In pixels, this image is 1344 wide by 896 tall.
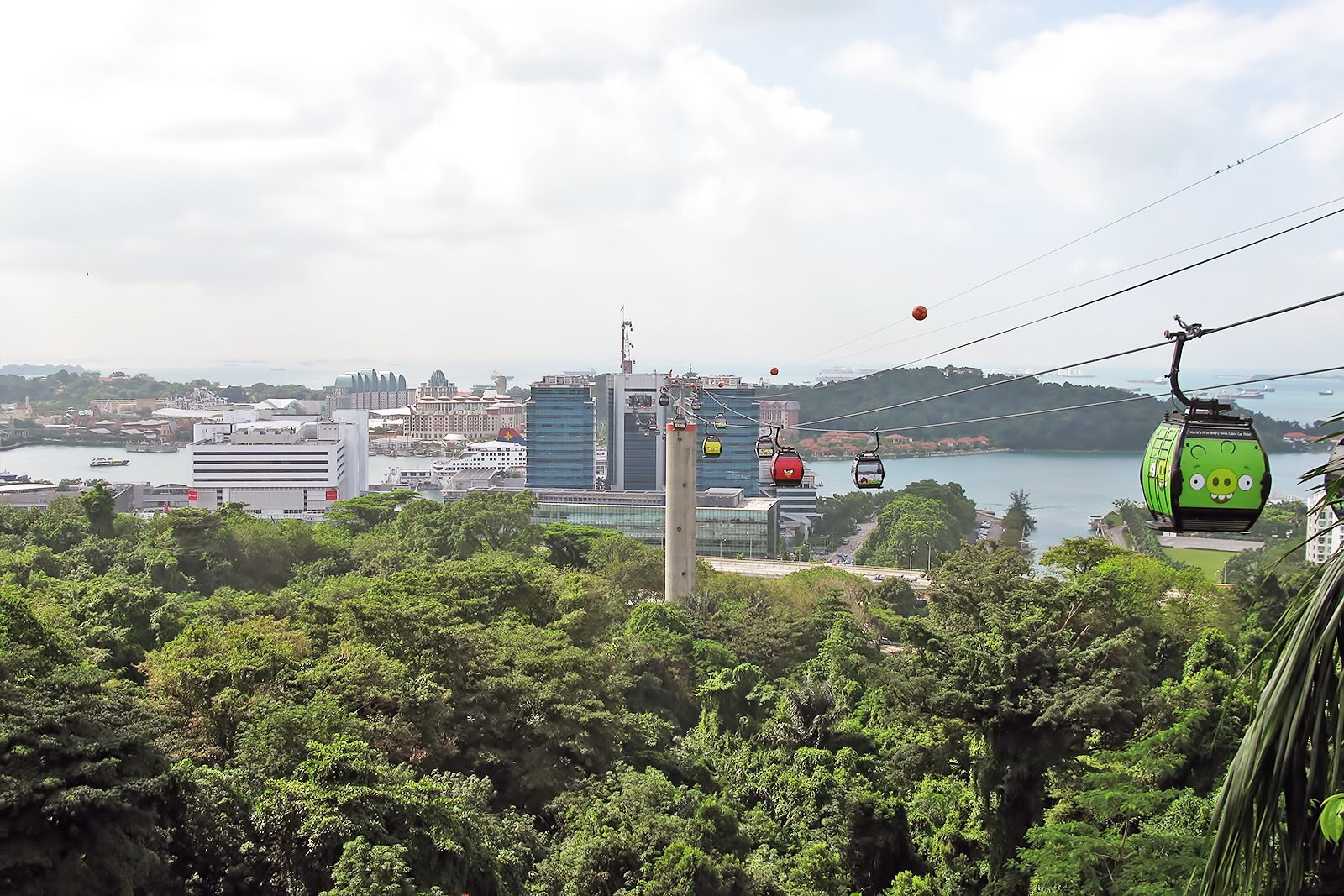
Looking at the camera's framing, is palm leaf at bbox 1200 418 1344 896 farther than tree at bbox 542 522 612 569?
No

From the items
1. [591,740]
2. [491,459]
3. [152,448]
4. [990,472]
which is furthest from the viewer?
[152,448]

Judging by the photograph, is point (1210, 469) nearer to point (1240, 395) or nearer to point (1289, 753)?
point (1289, 753)

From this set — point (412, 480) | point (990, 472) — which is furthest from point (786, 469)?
point (990, 472)

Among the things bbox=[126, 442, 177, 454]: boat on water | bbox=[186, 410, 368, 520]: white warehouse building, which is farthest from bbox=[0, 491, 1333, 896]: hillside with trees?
Answer: bbox=[126, 442, 177, 454]: boat on water

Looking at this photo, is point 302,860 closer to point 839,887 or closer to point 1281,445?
point 839,887

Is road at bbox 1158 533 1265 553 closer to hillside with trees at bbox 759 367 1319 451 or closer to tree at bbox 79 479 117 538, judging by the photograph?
hillside with trees at bbox 759 367 1319 451
